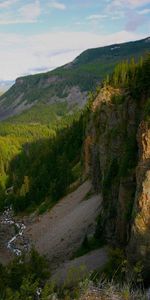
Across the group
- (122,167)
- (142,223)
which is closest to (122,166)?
(122,167)

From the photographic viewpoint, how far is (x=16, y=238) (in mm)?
101625

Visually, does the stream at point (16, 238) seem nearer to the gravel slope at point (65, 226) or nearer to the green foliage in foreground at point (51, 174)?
the gravel slope at point (65, 226)

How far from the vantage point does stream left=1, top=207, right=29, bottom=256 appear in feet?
302

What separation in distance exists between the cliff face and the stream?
1765 cm

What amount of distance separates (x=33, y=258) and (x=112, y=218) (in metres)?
13.8

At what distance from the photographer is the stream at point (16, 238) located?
302ft

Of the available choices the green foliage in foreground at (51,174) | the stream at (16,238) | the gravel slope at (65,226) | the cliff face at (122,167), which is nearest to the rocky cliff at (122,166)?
the cliff face at (122,167)

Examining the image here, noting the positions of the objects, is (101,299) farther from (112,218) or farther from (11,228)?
(11,228)

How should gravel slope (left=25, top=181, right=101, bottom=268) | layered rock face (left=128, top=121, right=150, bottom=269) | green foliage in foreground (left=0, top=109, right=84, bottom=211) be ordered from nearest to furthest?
layered rock face (left=128, top=121, right=150, bottom=269) → gravel slope (left=25, top=181, right=101, bottom=268) → green foliage in foreground (left=0, top=109, right=84, bottom=211)

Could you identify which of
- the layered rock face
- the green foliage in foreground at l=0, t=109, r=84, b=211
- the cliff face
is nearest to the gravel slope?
the cliff face

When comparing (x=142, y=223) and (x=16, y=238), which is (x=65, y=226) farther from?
(x=142, y=223)

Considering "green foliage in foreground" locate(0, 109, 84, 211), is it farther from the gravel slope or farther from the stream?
the gravel slope

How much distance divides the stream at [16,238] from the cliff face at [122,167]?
17.7 m

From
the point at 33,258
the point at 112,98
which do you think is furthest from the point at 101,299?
the point at 112,98
